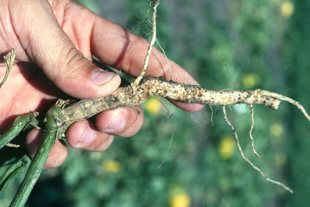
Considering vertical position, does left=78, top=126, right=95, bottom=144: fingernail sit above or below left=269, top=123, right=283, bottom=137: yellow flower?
above

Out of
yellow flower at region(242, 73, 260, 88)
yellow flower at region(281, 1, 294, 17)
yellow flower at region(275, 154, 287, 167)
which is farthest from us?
yellow flower at region(281, 1, 294, 17)

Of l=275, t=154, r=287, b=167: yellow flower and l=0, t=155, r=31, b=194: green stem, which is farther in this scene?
l=275, t=154, r=287, b=167: yellow flower

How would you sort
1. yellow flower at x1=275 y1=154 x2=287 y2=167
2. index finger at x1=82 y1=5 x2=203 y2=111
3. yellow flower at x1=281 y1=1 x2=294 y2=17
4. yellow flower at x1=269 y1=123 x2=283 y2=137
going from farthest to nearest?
yellow flower at x1=281 y1=1 x2=294 y2=17 → yellow flower at x1=275 y1=154 x2=287 y2=167 → yellow flower at x1=269 y1=123 x2=283 y2=137 → index finger at x1=82 y1=5 x2=203 y2=111

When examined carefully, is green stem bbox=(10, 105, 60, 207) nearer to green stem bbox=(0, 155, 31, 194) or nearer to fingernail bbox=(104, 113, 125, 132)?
green stem bbox=(0, 155, 31, 194)

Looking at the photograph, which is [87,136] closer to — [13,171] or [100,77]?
[13,171]

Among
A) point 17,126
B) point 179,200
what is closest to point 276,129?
point 179,200

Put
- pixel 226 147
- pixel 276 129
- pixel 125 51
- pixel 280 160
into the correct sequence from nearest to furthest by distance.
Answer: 1. pixel 125 51
2. pixel 226 147
3. pixel 276 129
4. pixel 280 160

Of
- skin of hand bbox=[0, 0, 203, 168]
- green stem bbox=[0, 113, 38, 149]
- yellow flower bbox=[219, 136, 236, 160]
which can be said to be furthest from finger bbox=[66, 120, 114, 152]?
yellow flower bbox=[219, 136, 236, 160]

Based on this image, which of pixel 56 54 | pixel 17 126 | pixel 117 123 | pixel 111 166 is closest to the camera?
pixel 56 54

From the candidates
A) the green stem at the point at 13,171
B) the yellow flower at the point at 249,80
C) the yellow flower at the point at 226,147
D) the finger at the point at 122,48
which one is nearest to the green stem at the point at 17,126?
the green stem at the point at 13,171
